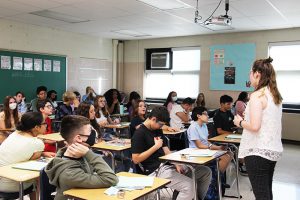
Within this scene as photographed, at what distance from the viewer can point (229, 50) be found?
8.30 meters

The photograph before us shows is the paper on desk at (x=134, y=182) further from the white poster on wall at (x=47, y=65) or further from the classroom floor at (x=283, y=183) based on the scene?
the white poster on wall at (x=47, y=65)

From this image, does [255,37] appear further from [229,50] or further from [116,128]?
[116,128]

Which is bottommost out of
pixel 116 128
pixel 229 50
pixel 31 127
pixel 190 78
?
pixel 116 128

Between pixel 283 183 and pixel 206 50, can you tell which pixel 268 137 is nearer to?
pixel 283 183

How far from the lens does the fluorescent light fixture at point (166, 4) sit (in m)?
5.23

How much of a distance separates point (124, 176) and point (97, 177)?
42 centimetres

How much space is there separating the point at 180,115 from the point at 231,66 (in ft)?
9.51

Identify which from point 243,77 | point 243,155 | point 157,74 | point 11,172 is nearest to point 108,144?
point 11,172

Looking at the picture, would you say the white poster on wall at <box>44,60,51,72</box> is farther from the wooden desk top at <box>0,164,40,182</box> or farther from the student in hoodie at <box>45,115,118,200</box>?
the student in hoodie at <box>45,115,118,200</box>

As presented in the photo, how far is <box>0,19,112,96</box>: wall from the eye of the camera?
23.4ft

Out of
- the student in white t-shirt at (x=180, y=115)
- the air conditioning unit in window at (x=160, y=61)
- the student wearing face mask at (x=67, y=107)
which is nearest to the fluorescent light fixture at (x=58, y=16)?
the student wearing face mask at (x=67, y=107)

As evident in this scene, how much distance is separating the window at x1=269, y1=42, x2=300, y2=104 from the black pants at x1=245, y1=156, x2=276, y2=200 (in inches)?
227

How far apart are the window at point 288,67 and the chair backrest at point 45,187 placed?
6.67 meters

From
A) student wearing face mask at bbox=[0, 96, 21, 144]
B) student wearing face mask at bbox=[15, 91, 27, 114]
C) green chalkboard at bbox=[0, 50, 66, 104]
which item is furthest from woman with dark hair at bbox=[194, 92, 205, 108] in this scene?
student wearing face mask at bbox=[0, 96, 21, 144]
